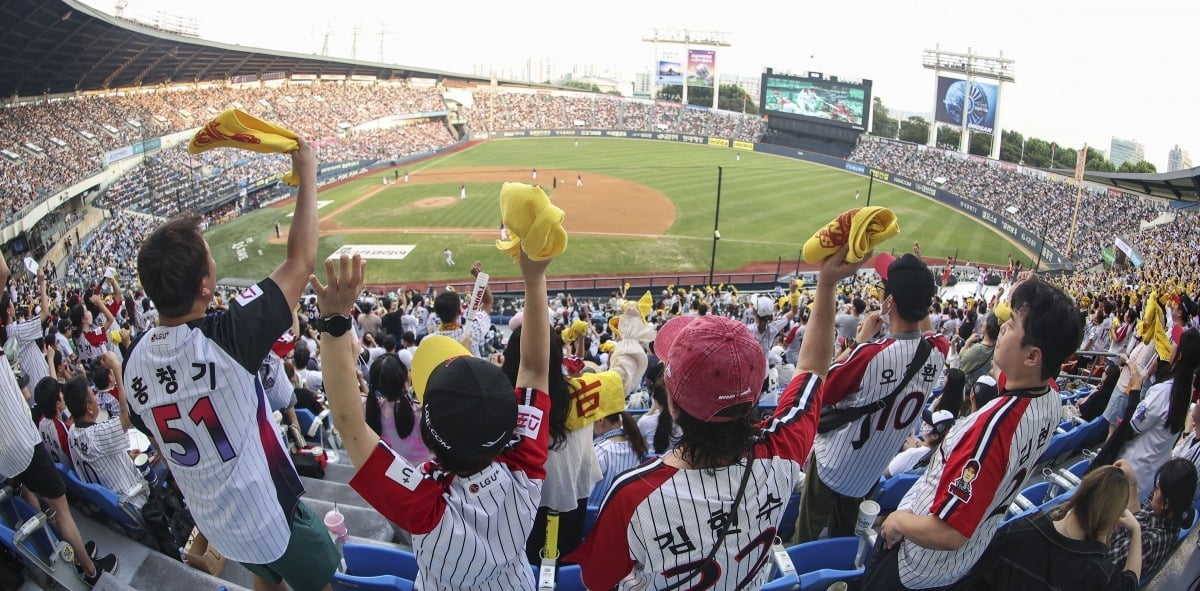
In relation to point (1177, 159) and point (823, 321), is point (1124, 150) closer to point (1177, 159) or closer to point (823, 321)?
point (1177, 159)

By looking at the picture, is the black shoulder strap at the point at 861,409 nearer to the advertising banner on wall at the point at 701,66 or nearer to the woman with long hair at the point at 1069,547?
the woman with long hair at the point at 1069,547

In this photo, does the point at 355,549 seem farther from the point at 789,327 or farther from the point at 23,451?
the point at 789,327

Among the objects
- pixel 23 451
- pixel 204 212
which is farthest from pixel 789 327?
pixel 204 212

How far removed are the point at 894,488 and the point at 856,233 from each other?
2.32 metres

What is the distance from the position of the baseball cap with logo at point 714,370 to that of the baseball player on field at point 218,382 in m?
1.45

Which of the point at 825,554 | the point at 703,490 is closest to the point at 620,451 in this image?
the point at 825,554

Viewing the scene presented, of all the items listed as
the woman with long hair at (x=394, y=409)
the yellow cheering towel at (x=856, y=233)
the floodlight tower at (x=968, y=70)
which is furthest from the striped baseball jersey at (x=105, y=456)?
the floodlight tower at (x=968, y=70)

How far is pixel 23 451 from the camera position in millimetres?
3562

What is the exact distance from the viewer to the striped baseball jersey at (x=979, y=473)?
2.35 meters

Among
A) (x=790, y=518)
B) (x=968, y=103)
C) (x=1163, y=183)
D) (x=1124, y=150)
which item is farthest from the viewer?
(x=1124, y=150)

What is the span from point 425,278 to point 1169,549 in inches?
843

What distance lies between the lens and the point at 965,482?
2359mm

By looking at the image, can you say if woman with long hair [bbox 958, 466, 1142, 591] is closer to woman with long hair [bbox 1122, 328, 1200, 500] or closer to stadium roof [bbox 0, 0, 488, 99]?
woman with long hair [bbox 1122, 328, 1200, 500]

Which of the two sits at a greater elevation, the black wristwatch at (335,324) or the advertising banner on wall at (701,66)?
the advertising banner on wall at (701,66)
